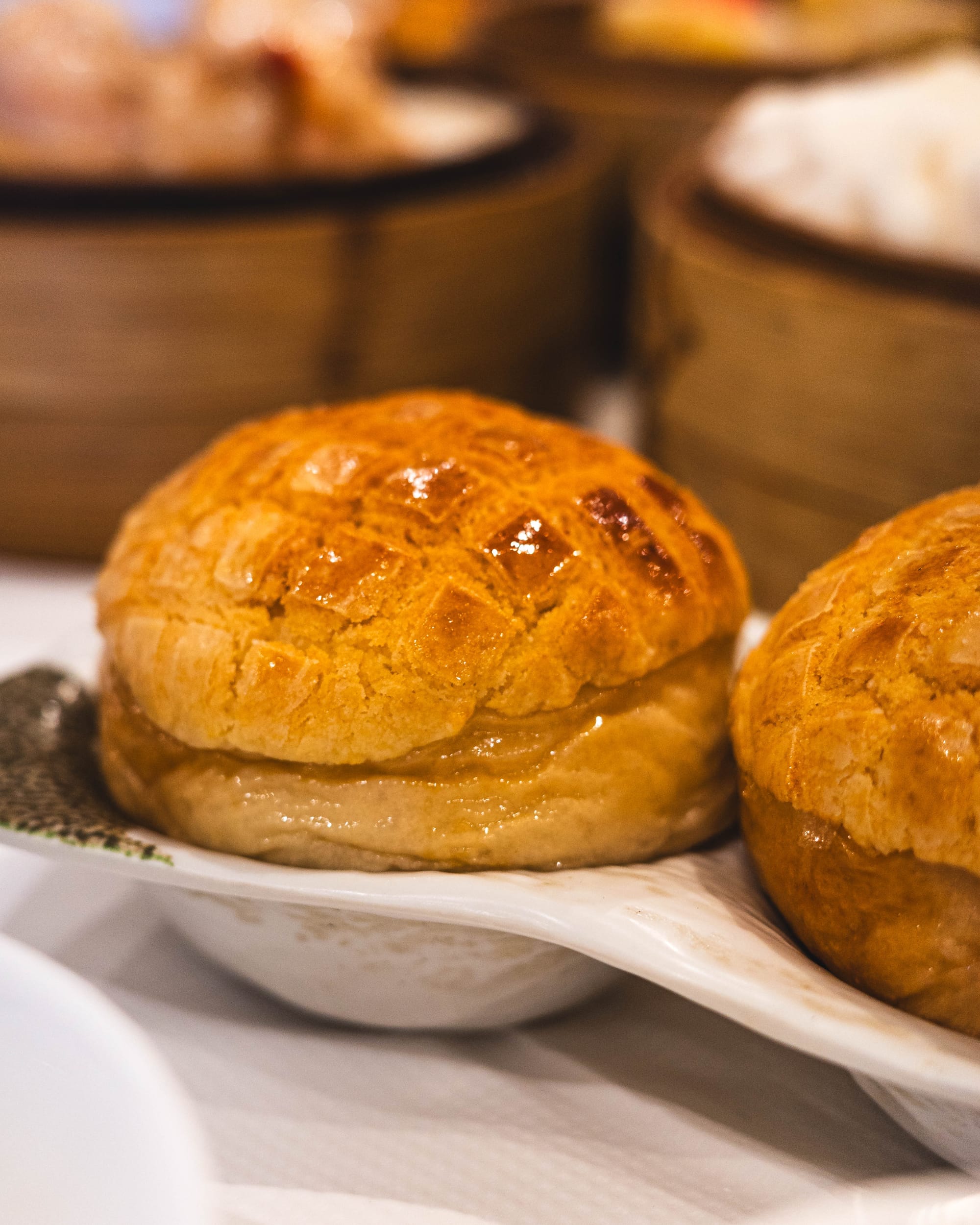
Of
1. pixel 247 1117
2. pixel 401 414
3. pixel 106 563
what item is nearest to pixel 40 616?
pixel 106 563

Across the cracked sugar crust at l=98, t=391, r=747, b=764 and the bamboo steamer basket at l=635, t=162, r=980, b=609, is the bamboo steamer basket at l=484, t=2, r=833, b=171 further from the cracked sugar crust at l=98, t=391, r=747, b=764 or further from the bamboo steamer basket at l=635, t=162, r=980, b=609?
the cracked sugar crust at l=98, t=391, r=747, b=764

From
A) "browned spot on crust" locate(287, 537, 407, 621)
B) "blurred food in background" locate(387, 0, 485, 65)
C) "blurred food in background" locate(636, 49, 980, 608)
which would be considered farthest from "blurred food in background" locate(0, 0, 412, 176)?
"blurred food in background" locate(387, 0, 485, 65)

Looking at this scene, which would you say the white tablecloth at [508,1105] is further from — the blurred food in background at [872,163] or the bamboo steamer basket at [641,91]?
the bamboo steamer basket at [641,91]

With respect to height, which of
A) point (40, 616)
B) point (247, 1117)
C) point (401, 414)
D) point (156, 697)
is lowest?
point (40, 616)

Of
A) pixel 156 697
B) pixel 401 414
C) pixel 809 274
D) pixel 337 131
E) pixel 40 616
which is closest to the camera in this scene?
pixel 156 697

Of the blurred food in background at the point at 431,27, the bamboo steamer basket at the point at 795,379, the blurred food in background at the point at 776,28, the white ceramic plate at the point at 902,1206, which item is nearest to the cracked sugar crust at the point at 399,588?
the white ceramic plate at the point at 902,1206

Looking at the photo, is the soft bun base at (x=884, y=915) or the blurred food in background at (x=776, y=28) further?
the blurred food in background at (x=776, y=28)

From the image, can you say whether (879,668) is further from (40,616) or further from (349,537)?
(40,616)
